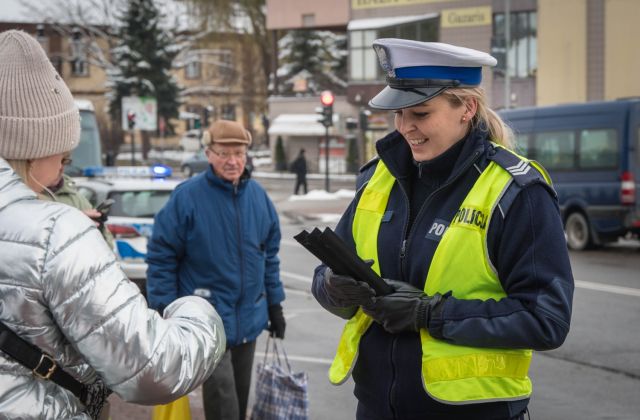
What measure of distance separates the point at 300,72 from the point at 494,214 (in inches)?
2106

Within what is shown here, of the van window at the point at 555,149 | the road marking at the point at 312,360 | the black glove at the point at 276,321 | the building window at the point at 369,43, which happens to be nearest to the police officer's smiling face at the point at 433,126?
the black glove at the point at 276,321

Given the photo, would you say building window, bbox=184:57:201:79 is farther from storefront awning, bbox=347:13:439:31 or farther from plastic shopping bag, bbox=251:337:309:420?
plastic shopping bag, bbox=251:337:309:420

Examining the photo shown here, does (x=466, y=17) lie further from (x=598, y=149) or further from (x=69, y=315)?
(x=69, y=315)

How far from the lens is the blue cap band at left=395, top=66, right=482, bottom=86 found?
2979 millimetres

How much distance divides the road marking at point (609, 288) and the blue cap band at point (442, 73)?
934 cm

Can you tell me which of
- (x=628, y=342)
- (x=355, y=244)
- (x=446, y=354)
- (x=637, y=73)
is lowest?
(x=628, y=342)

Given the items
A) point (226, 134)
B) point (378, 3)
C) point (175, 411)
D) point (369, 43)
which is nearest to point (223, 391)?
point (175, 411)

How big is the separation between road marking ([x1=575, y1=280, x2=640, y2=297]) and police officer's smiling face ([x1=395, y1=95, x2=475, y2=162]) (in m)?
9.32

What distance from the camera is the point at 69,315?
2.14 meters

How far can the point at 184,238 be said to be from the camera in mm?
5102

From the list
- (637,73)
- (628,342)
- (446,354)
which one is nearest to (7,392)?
(446,354)

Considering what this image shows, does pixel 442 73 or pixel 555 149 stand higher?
pixel 442 73

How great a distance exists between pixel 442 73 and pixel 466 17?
40.6 metres

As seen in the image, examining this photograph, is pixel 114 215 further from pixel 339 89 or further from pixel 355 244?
pixel 339 89
